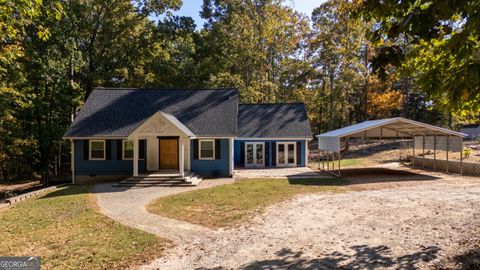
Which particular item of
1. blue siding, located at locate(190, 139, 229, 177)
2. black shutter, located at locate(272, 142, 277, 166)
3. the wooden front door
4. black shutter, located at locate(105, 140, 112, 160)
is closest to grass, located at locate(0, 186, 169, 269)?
black shutter, located at locate(105, 140, 112, 160)

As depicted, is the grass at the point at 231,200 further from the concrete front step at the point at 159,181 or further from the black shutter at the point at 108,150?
the black shutter at the point at 108,150

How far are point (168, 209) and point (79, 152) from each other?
11578 mm

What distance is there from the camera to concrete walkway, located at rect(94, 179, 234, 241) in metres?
9.09

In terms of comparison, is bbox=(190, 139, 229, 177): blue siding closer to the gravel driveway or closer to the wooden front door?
the wooden front door

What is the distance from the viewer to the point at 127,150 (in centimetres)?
2081

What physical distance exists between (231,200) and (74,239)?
→ 6.30 m

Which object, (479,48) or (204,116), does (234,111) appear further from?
(479,48)

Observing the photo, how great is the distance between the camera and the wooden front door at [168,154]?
68.1 ft

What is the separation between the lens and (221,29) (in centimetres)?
3666

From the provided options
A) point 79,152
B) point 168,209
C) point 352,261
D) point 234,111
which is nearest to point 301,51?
point 234,111

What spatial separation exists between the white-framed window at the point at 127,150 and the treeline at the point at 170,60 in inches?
252

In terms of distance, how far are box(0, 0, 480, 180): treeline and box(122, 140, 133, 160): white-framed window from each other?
21.0ft

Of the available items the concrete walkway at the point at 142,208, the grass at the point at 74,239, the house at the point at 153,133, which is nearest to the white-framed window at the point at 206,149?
the house at the point at 153,133

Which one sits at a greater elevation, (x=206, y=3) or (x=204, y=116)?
(x=206, y=3)
